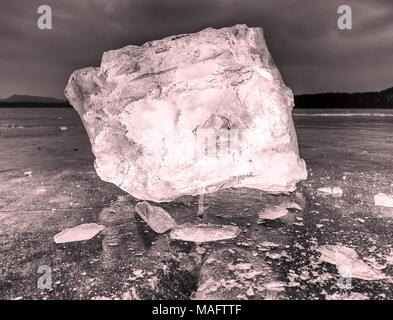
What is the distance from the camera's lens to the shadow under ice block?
4.30 metres

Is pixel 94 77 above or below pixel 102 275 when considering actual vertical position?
above

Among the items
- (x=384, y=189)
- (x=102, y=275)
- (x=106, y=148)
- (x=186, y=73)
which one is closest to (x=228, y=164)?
(x=186, y=73)

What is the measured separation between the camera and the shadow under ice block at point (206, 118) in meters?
4.30

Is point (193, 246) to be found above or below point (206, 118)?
below

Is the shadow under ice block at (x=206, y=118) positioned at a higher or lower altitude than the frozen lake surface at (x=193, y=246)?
higher

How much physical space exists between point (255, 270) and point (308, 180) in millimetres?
3255

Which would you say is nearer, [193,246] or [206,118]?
[193,246]

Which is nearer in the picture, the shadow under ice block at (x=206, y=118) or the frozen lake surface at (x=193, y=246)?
the frozen lake surface at (x=193, y=246)

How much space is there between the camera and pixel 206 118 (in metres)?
4.35

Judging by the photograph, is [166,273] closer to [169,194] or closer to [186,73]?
[169,194]
